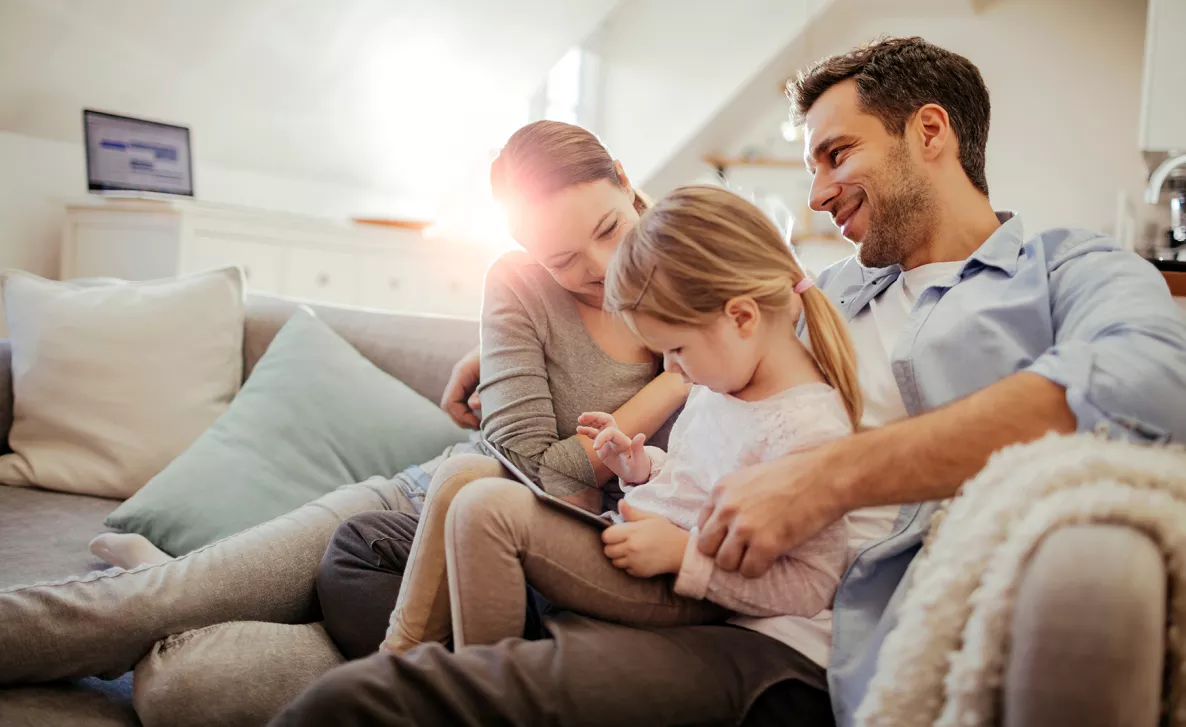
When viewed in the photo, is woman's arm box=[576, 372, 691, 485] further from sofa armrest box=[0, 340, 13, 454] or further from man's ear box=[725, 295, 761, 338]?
sofa armrest box=[0, 340, 13, 454]

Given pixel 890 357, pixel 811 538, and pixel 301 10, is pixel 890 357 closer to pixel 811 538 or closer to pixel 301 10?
pixel 811 538

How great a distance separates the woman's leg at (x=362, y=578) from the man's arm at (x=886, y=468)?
0.54 metres

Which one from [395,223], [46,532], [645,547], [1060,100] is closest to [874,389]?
[645,547]

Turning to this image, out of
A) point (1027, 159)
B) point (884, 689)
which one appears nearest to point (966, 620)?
point (884, 689)

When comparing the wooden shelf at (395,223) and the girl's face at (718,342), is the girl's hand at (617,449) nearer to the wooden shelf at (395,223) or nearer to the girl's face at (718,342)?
the girl's face at (718,342)

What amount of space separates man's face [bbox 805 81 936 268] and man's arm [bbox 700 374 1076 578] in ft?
1.46

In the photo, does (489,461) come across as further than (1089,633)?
Yes

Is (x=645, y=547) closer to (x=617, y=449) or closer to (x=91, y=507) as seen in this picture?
(x=617, y=449)

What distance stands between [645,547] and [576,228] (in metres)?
0.52

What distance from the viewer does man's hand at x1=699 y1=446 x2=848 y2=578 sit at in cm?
88

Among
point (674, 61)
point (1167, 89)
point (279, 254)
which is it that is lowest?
point (279, 254)

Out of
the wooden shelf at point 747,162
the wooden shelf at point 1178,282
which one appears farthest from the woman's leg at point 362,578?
the wooden shelf at point 747,162

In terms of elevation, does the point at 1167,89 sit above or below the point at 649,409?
above

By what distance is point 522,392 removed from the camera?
1323 millimetres
